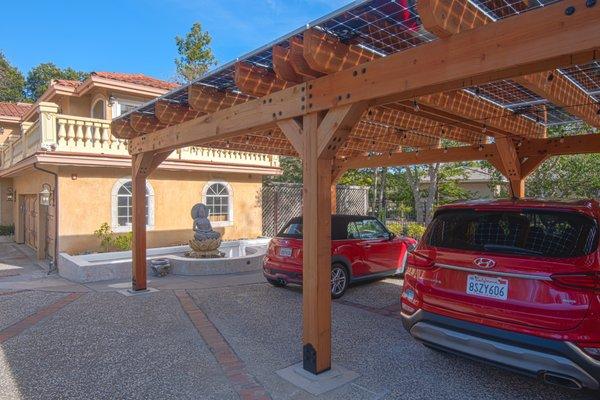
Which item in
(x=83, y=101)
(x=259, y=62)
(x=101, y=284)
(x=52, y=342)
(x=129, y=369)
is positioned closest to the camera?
(x=129, y=369)

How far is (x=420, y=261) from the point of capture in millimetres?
3637

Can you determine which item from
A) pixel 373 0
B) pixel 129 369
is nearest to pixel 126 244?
pixel 129 369

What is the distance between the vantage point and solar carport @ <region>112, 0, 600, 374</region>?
2.52 meters

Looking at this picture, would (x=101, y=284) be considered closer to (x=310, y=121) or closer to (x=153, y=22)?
(x=310, y=121)

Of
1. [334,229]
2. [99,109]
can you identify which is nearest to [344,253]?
[334,229]

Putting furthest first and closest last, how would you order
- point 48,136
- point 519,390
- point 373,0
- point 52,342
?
1. point 48,136
2. point 52,342
3. point 519,390
4. point 373,0

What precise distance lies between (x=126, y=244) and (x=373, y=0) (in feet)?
30.9

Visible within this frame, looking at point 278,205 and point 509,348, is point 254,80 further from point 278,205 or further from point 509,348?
point 278,205

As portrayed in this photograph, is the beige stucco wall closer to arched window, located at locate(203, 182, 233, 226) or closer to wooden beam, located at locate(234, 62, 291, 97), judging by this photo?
arched window, located at locate(203, 182, 233, 226)

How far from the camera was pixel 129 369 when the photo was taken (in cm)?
389

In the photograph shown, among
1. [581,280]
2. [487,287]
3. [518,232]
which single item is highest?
[518,232]

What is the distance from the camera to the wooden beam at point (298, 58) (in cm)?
356

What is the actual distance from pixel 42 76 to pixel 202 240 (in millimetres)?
41105

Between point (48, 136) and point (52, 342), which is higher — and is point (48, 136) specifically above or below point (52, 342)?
above
